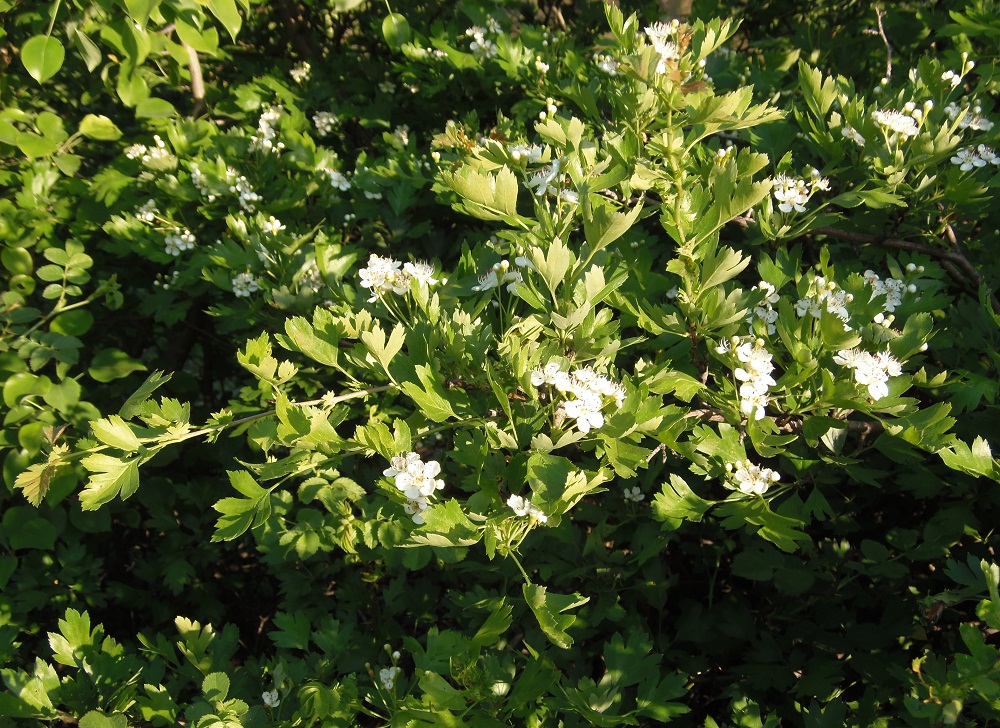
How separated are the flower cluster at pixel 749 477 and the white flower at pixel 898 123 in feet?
2.46

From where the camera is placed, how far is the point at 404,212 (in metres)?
2.21

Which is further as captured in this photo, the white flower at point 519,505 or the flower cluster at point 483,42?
the flower cluster at point 483,42

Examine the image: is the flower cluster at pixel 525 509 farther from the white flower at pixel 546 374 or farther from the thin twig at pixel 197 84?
the thin twig at pixel 197 84

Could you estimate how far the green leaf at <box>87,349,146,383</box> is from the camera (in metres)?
2.19

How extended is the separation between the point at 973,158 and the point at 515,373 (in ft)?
3.98

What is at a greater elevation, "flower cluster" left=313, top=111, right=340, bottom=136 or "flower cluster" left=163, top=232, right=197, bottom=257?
"flower cluster" left=313, top=111, right=340, bottom=136

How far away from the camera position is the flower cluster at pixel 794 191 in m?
1.48

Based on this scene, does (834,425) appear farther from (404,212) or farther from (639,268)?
(404,212)

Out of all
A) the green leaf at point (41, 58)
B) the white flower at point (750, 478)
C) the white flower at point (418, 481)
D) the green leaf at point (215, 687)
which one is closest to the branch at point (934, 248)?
the white flower at point (750, 478)

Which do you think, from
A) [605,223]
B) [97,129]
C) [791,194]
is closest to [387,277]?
[605,223]

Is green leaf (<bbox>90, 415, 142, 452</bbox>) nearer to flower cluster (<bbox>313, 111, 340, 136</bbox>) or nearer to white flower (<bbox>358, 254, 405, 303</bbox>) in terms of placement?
white flower (<bbox>358, 254, 405, 303</bbox>)

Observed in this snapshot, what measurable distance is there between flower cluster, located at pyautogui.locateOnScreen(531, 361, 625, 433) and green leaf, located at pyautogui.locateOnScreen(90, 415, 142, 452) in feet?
2.16

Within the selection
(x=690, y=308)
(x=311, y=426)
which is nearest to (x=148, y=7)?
(x=311, y=426)

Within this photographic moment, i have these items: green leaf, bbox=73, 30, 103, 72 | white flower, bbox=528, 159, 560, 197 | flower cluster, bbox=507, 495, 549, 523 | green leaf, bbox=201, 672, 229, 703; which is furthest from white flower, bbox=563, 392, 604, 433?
green leaf, bbox=73, 30, 103, 72
